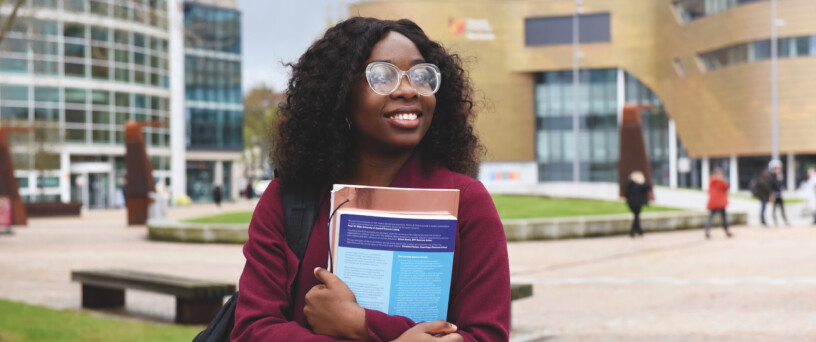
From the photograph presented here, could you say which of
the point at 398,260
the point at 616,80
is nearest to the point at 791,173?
the point at 616,80

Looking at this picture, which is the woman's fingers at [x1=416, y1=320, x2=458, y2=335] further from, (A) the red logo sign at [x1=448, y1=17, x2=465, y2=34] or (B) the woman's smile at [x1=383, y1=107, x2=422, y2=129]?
(A) the red logo sign at [x1=448, y1=17, x2=465, y2=34]

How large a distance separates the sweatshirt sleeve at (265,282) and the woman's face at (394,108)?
0.30 metres

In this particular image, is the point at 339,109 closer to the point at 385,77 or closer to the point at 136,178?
the point at 385,77

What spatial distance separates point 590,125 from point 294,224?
75.1 meters

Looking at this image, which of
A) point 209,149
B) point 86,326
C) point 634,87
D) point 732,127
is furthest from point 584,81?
point 86,326

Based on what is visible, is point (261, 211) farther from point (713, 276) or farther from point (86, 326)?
point (713, 276)

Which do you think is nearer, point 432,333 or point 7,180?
point 432,333

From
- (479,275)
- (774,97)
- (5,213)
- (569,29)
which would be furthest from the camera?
(569,29)

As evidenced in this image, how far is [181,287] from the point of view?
26.2ft

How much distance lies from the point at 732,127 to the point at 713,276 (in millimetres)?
51609

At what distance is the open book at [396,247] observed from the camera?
6.48ft

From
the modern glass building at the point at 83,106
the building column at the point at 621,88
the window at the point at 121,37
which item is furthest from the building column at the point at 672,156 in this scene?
the window at the point at 121,37

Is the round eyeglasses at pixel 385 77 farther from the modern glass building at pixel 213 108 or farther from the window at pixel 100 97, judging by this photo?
the modern glass building at pixel 213 108

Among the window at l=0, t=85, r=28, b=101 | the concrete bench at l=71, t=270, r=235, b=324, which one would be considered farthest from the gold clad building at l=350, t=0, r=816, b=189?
the concrete bench at l=71, t=270, r=235, b=324
